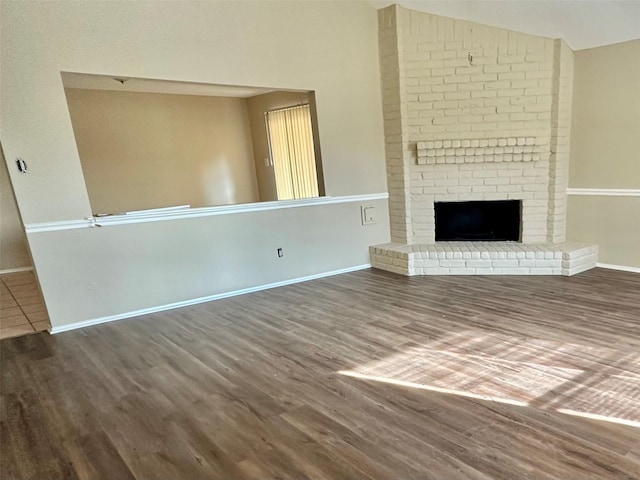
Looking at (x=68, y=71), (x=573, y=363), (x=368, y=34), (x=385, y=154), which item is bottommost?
(x=573, y=363)

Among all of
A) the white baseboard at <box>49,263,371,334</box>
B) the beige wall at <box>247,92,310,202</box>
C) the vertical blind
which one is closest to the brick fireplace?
the white baseboard at <box>49,263,371,334</box>

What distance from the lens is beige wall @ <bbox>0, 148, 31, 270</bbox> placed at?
18.6 ft

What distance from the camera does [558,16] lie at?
12.5 feet

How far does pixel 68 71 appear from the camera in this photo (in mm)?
3123

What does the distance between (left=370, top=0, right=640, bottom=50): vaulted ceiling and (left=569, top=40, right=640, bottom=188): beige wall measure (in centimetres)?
16

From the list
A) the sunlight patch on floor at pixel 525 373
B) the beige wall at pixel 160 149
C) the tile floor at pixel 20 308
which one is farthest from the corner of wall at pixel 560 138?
the tile floor at pixel 20 308

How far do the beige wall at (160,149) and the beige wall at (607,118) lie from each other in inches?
182

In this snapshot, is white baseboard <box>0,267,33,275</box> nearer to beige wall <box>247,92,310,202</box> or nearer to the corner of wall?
beige wall <box>247,92,310,202</box>

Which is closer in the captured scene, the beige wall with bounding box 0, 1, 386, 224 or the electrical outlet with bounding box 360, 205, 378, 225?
Result: the beige wall with bounding box 0, 1, 386, 224

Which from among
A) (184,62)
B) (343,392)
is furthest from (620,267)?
(184,62)

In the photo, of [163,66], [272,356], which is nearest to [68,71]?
[163,66]

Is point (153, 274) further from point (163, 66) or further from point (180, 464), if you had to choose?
point (180, 464)

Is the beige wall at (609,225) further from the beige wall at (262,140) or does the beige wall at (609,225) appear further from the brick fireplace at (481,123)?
the beige wall at (262,140)

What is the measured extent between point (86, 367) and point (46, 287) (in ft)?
3.19
